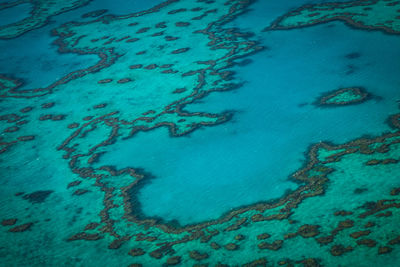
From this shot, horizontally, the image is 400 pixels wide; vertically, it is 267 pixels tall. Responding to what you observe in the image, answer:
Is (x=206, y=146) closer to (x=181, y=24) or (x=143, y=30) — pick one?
(x=181, y=24)

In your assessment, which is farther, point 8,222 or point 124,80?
point 124,80

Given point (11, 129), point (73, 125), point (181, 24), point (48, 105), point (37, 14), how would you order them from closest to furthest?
point (73, 125), point (11, 129), point (48, 105), point (181, 24), point (37, 14)

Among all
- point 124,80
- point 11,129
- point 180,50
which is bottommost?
point 11,129

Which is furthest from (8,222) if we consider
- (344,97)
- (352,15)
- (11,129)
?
(352,15)

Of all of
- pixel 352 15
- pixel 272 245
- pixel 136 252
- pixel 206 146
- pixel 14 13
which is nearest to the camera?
pixel 272 245

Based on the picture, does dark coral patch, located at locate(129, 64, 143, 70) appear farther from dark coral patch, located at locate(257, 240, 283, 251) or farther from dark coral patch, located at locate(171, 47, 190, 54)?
dark coral patch, located at locate(257, 240, 283, 251)

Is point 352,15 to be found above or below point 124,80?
above

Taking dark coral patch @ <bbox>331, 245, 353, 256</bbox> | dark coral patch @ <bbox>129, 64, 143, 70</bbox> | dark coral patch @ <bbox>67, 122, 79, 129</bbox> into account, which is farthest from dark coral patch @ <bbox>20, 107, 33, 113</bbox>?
dark coral patch @ <bbox>331, 245, 353, 256</bbox>

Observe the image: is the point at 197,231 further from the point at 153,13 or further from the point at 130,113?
the point at 153,13
